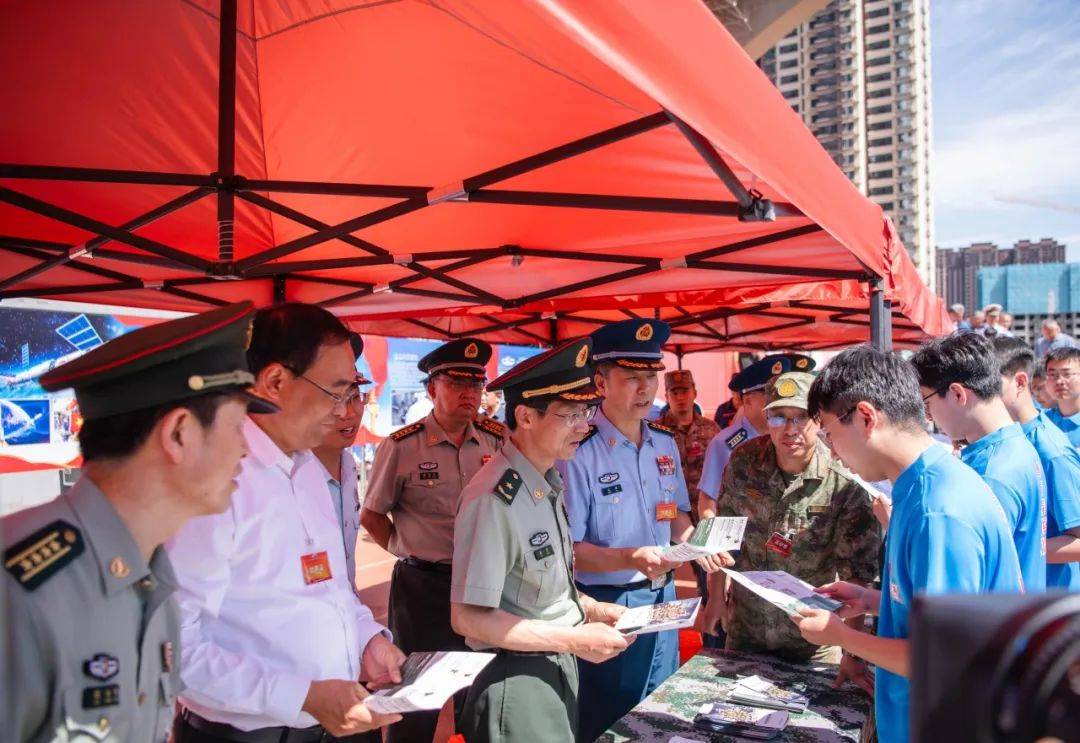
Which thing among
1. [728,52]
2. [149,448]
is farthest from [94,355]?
[728,52]

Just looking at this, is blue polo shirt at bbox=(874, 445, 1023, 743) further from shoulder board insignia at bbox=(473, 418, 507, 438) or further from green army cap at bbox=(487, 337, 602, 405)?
shoulder board insignia at bbox=(473, 418, 507, 438)

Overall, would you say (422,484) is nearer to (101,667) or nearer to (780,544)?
(780,544)

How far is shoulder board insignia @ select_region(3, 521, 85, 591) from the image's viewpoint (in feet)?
3.18

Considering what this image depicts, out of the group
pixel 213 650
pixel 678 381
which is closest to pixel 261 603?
pixel 213 650

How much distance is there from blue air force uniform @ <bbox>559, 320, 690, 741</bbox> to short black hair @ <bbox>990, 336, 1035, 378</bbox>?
1.75 metres

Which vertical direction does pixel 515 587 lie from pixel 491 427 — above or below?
below

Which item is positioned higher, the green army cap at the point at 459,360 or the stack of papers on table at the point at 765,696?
the green army cap at the point at 459,360

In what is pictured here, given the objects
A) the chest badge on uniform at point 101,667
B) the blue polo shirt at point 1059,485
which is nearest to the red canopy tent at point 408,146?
Result: the blue polo shirt at point 1059,485

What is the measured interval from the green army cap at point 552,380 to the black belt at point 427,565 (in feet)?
4.96

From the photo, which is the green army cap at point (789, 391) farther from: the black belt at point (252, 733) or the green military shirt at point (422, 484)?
the black belt at point (252, 733)

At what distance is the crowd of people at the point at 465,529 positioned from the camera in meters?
1.14

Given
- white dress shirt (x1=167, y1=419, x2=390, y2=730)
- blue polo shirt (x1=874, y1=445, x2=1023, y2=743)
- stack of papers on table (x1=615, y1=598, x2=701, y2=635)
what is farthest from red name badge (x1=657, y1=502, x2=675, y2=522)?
white dress shirt (x1=167, y1=419, x2=390, y2=730)

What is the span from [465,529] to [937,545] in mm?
1236

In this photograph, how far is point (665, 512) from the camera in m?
3.30
